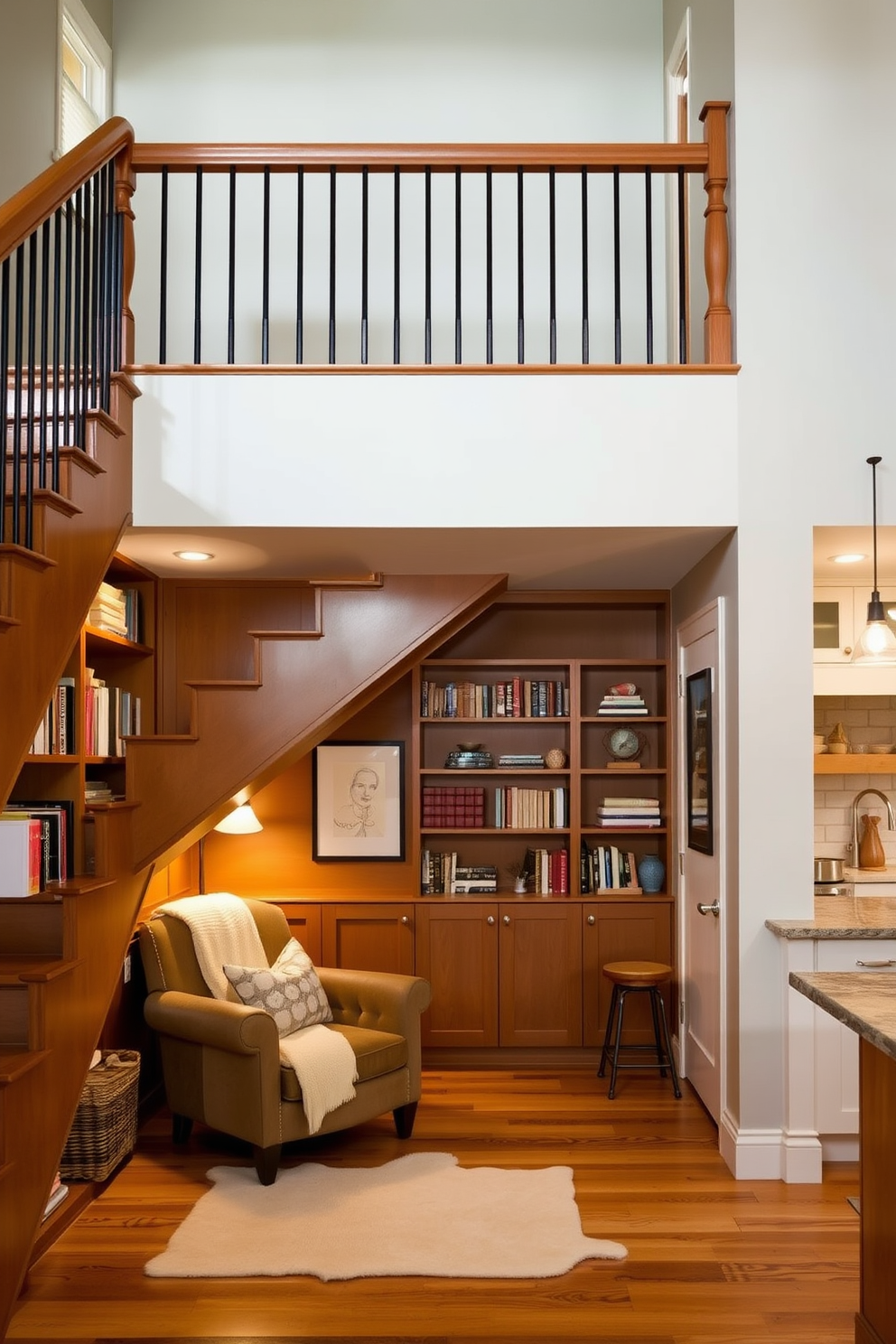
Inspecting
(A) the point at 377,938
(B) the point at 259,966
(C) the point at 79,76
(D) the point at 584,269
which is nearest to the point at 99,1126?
(B) the point at 259,966

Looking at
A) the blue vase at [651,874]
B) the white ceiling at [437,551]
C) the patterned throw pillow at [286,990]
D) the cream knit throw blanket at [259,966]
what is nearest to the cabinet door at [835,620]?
the white ceiling at [437,551]

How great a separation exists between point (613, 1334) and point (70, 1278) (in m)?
1.56

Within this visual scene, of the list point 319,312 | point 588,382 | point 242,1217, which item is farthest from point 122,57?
point 242,1217

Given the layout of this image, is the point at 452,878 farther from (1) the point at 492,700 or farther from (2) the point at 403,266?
(2) the point at 403,266

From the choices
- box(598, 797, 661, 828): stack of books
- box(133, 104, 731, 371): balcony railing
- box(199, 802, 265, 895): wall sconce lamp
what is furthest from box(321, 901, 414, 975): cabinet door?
box(133, 104, 731, 371): balcony railing

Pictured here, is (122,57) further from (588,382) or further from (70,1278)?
(70,1278)

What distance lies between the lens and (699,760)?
473cm

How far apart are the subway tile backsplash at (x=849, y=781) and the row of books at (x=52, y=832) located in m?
3.64

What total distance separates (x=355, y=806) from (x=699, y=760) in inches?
74.7

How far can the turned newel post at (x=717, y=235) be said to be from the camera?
4.07 meters

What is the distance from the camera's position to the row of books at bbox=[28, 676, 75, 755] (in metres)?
3.82

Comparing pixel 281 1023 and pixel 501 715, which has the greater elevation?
pixel 501 715

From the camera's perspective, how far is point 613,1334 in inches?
115

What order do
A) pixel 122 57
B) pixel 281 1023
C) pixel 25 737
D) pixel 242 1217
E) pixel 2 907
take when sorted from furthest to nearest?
1. pixel 122 57
2. pixel 281 1023
3. pixel 242 1217
4. pixel 2 907
5. pixel 25 737
